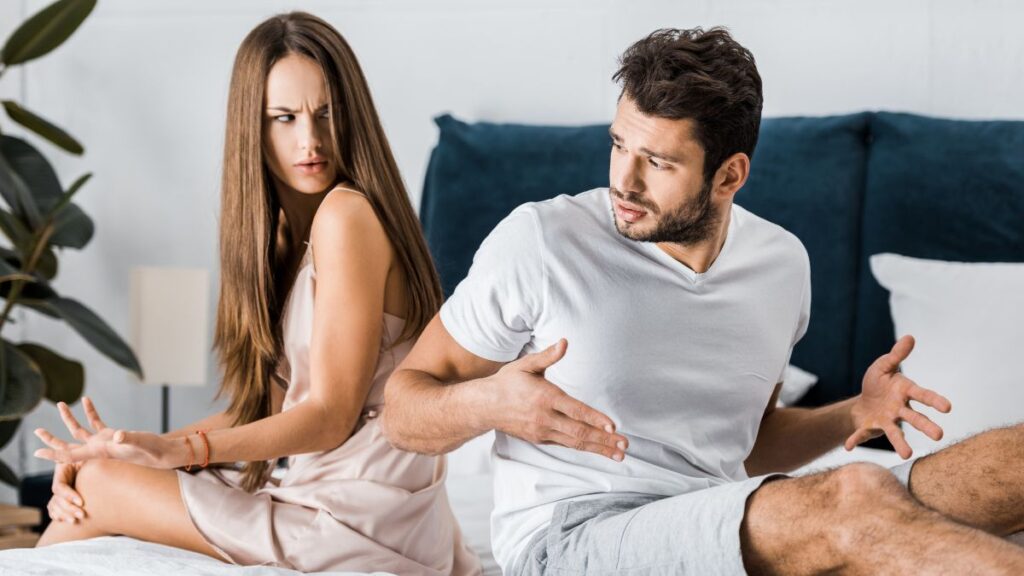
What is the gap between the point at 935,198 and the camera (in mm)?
2523

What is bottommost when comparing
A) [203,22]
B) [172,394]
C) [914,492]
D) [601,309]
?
[172,394]

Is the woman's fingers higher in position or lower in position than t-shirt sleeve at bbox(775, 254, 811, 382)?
lower

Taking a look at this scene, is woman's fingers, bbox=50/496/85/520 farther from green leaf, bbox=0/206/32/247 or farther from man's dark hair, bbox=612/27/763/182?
green leaf, bbox=0/206/32/247

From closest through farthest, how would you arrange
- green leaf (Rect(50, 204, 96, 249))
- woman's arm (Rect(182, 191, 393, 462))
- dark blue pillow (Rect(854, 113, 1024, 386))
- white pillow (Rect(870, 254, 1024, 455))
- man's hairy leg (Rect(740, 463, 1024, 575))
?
man's hairy leg (Rect(740, 463, 1024, 575))
woman's arm (Rect(182, 191, 393, 462))
white pillow (Rect(870, 254, 1024, 455))
dark blue pillow (Rect(854, 113, 1024, 386))
green leaf (Rect(50, 204, 96, 249))

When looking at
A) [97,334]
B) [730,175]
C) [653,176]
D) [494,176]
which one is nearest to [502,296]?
[653,176]

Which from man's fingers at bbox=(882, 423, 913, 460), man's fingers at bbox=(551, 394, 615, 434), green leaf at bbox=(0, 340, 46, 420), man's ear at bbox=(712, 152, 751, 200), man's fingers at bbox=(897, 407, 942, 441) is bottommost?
green leaf at bbox=(0, 340, 46, 420)

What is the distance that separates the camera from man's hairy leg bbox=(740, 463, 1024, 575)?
110 centimetres

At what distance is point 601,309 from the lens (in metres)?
1.54

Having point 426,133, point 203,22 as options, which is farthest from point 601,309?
point 203,22

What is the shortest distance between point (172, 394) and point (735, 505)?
261 centimetres

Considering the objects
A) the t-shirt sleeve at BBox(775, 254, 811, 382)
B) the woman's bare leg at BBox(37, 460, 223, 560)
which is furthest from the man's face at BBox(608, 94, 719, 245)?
the woman's bare leg at BBox(37, 460, 223, 560)

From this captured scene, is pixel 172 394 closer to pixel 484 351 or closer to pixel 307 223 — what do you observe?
pixel 307 223

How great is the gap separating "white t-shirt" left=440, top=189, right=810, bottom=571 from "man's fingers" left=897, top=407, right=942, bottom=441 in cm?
21

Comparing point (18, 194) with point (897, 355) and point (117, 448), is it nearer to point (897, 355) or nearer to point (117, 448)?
point (117, 448)
